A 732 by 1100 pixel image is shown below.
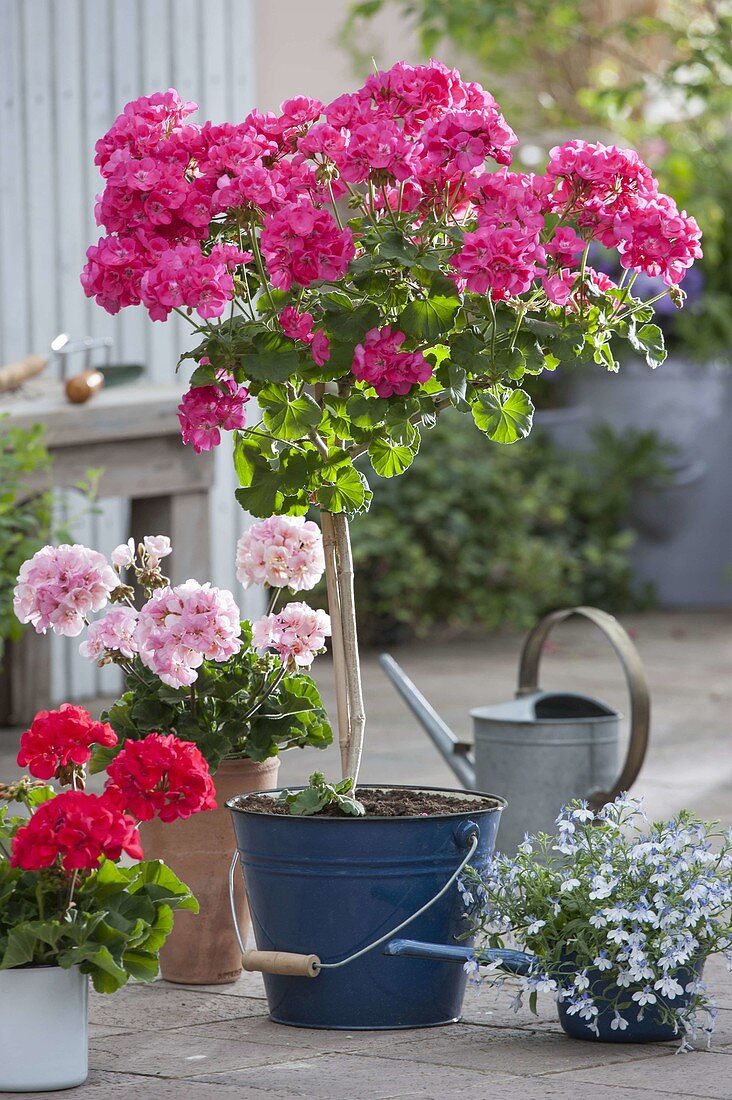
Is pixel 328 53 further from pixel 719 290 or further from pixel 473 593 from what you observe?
pixel 473 593

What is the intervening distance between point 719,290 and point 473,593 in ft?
8.81

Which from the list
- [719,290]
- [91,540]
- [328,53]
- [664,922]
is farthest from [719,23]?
[328,53]

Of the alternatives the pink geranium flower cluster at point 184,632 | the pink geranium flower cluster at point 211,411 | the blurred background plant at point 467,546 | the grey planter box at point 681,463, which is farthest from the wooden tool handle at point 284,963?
the grey planter box at point 681,463

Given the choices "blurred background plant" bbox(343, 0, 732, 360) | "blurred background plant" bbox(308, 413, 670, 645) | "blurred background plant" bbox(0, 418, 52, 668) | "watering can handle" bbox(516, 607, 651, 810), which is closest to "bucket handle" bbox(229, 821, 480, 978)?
"watering can handle" bbox(516, 607, 651, 810)

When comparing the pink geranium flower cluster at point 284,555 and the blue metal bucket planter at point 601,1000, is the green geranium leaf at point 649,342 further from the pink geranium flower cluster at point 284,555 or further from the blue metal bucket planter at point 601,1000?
the blue metal bucket planter at point 601,1000

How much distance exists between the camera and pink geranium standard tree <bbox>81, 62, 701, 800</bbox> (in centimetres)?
253

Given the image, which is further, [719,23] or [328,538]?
[719,23]

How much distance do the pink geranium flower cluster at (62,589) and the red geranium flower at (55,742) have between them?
12.1 inches

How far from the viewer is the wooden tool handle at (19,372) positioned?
5.05 metres

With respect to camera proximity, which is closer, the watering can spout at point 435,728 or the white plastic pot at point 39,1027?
the white plastic pot at point 39,1027

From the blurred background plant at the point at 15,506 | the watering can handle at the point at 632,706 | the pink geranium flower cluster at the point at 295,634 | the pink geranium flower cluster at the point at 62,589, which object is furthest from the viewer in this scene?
the blurred background plant at the point at 15,506

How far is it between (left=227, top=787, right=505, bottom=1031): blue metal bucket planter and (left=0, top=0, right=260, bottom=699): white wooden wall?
3.35 m

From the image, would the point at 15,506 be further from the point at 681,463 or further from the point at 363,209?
the point at 681,463

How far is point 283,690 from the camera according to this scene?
3.06m
